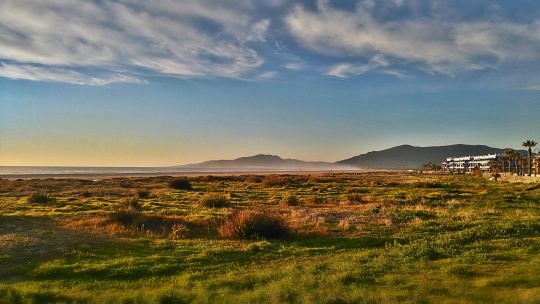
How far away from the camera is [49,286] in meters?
10.6

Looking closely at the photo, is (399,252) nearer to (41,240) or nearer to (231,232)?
(231,232)

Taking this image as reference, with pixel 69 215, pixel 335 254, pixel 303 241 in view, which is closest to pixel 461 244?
pixel 335 254

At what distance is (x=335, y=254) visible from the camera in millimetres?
14148

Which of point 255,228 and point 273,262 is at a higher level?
point 255,228

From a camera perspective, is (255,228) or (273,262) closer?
(273,262)

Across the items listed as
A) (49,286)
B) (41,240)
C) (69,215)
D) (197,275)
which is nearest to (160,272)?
(197,275)

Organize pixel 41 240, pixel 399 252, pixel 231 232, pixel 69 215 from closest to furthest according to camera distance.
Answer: pixel 399 252 < pixel 41 240 < pixel 231 232 < pixel 69 215

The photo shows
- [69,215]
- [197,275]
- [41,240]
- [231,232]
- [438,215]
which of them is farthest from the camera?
[69,215]

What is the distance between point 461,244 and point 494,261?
2972 mm

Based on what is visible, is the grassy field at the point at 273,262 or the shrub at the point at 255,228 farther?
the shrub at the point at 255,228

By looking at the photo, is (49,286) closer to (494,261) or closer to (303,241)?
(303,241)

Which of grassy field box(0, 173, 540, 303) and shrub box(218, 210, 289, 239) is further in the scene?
shrub box(218, 210, 289, 239)

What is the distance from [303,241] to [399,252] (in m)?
4.65

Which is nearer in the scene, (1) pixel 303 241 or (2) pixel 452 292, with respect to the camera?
(2) pixel 452 292
